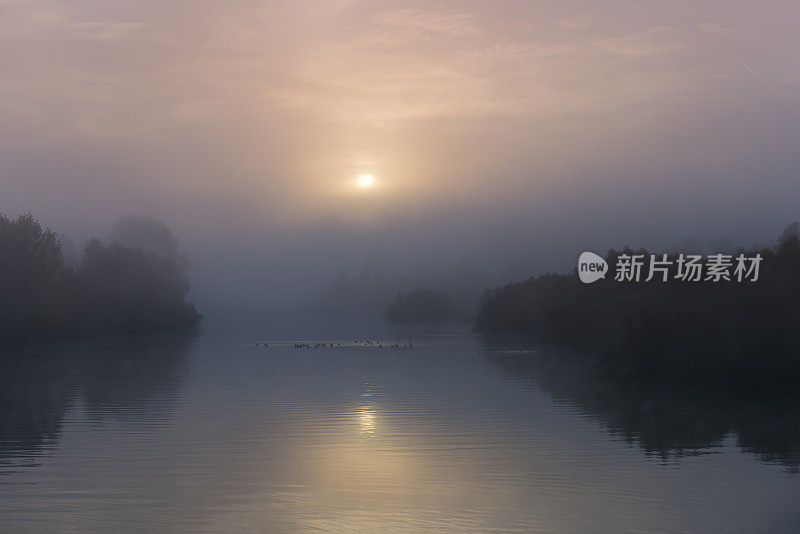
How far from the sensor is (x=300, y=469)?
82.2 feet

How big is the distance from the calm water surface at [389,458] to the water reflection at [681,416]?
158 millimetres

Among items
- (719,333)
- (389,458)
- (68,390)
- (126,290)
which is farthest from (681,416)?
(126,290)

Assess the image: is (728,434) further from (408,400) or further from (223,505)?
(223,505)

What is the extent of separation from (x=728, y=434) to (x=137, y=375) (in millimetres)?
39277

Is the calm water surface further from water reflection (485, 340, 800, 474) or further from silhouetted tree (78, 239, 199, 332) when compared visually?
silhouetted tree (78, 239, 199, 332)

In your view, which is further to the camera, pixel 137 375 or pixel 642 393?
pixel 137 375

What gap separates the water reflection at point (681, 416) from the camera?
1173 inches

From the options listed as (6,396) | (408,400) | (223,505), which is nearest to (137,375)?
(6,396)

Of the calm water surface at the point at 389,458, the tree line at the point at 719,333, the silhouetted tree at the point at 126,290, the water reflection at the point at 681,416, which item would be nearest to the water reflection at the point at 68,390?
the calm water surface at the point at 389,458

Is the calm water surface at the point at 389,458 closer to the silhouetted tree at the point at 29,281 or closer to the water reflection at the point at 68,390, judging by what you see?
the water reflection at the point at 68,390

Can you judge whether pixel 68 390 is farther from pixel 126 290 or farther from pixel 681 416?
pixel 126 290

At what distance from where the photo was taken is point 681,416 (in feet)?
126

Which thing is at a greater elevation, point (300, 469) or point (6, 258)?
point (6, 258)

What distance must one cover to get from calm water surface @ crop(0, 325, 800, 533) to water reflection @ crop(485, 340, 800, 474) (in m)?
0.16
